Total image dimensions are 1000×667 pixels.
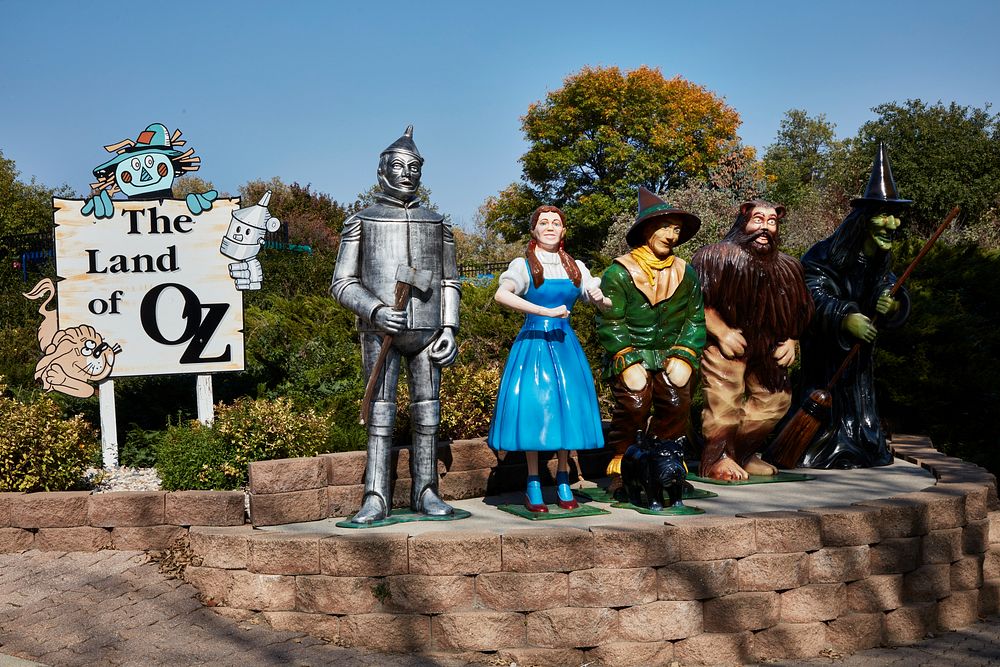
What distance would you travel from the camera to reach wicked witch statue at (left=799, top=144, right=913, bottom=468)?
270 inches

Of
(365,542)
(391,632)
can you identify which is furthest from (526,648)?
(365,542)

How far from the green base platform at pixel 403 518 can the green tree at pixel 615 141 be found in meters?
24.1

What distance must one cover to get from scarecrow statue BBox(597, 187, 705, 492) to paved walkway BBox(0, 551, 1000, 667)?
1.82 metres

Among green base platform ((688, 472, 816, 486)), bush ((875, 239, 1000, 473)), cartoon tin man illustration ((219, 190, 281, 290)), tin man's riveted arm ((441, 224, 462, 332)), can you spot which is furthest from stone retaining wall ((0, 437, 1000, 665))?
bush ((875, 239, 1000, 473))

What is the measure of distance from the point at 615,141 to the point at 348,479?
25.6 meters

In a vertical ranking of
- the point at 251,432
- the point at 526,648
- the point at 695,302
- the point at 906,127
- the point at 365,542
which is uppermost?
the point at 906,127

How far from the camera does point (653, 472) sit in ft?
18.1

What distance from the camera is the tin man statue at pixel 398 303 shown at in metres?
5.41

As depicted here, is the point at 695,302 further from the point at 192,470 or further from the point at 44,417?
the point at 44,417

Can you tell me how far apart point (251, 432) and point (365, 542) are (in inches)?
64.9

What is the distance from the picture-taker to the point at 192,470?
6.09m

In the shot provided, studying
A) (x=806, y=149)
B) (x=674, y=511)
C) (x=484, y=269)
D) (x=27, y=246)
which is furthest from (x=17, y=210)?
(x=806, y=149)

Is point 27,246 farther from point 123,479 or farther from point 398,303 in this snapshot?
point 398,303

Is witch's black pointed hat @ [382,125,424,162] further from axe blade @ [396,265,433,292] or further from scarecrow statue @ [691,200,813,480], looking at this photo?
scarecrow statue @ [691,200,813,480]
